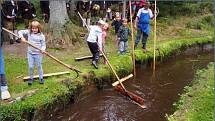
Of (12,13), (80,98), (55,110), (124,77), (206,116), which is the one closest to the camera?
(206,116)

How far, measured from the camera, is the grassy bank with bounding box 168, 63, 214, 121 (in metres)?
7.95

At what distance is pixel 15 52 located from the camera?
1232 centimetres

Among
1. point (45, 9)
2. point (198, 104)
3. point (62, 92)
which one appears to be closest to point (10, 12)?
point (45, 9)

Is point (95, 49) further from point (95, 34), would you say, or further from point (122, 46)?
point (122, 46)

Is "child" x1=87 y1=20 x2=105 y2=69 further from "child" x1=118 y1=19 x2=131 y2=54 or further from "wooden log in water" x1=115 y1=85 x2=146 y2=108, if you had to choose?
"child" x1=118 y1=19 x2=131 y2=54

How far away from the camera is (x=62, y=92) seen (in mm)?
9344

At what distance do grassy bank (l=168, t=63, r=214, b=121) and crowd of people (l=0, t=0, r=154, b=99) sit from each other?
9.47 ft

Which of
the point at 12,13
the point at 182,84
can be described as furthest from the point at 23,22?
the point at 182,84

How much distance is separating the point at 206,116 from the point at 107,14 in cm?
1051

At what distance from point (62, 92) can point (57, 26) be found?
453cm

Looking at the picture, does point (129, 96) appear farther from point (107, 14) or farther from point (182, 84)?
point (107, 14)

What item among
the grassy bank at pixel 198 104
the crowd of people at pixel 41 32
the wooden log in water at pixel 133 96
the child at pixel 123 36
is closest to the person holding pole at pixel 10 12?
the crowd of people at pixel 41 32

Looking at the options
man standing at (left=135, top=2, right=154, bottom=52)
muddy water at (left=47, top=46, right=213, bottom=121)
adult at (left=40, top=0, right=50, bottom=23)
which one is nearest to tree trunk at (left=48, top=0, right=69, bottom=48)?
adult at (left=40, top=0, right=50, bottom=23)

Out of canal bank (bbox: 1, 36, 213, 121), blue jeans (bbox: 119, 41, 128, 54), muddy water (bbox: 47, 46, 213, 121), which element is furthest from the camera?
blue jeans (bbox: 119, 41, 128, 54)
